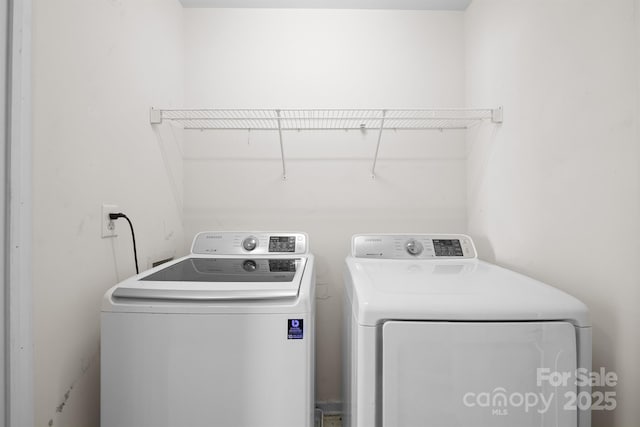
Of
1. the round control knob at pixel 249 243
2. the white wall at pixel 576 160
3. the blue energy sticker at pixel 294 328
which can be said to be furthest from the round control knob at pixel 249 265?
the white wall at pixel 576 160

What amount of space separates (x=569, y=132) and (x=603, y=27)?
31 centimetres

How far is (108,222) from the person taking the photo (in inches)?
46.7

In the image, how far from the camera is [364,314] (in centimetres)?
84

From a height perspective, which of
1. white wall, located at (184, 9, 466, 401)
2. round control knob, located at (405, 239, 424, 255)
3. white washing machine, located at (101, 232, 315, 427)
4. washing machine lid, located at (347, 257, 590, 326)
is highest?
white wall, located at (184, 9, 466, 401)

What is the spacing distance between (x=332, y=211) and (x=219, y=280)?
2.90ft

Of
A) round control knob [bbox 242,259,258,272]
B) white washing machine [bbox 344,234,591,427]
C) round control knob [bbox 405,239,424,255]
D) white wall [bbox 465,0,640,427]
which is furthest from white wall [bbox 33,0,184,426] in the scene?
white wall [bbox 465,0,640,427]

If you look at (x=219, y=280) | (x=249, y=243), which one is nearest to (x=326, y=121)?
(x=249, y=243)

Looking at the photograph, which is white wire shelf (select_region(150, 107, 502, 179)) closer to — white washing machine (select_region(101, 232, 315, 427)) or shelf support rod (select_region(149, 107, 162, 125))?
shelf support rod (select_region(149, 107, 162, 125))

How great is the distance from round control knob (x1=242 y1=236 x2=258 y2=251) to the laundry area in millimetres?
19

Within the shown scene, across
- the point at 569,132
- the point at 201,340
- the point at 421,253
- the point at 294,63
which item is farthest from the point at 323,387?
the point at 294,63

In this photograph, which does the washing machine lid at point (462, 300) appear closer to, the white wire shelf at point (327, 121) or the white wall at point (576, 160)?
the white wall at point (576, 160)

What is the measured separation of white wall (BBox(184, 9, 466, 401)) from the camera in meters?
1.88

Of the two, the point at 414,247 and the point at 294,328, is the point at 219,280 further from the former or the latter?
the point at 414,247

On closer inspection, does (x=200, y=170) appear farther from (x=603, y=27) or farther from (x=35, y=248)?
(x=603, y=27)
